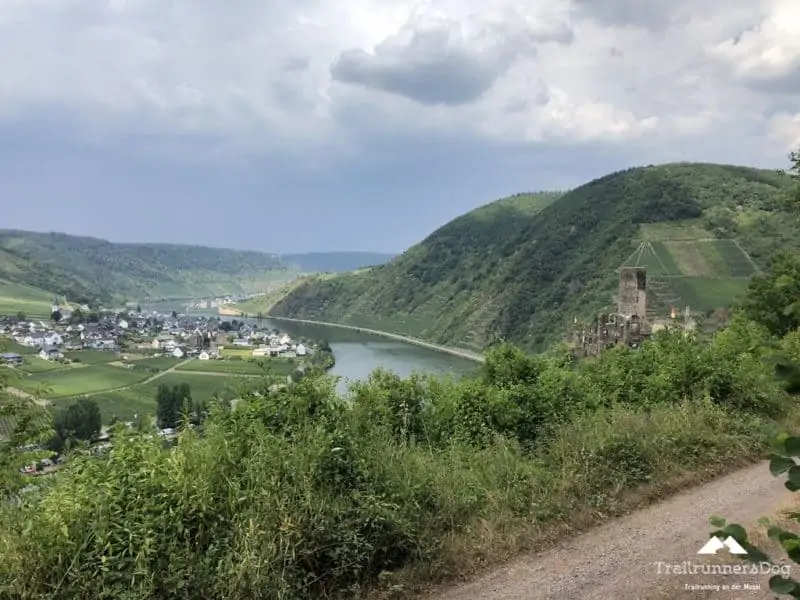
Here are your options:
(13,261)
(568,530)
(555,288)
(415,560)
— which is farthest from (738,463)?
(13,261)

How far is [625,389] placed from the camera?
8.32 meters

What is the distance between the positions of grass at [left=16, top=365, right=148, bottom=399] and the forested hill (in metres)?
39.0

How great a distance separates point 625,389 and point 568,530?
→ 372cm

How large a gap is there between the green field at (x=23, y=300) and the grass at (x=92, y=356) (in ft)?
113

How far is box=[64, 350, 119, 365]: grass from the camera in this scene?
63.4 meters

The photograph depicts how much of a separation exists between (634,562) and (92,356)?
74.3 m

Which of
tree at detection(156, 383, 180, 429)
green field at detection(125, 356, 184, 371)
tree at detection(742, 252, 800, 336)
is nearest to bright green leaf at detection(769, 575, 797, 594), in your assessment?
tree at detection(156, 383, 180, 429)

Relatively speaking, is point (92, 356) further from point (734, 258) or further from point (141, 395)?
point (734, 258)

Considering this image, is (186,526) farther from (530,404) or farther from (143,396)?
(143,396)

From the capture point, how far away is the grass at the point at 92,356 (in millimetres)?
63406

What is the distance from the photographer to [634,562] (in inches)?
182

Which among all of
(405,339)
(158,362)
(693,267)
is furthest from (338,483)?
(405,339)

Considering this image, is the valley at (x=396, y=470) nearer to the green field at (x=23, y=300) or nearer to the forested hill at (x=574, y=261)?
the forested hill at (x=574, y=261)

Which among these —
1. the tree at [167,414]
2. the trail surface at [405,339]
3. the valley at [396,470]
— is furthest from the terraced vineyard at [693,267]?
the tree at [167,414]
